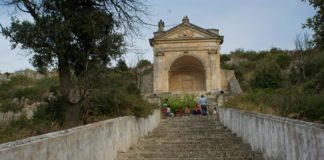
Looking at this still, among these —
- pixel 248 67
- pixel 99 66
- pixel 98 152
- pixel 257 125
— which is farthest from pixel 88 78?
→ pixel 248 67

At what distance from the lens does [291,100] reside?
9172 mm

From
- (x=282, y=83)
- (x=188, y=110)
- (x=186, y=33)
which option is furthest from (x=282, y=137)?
(x=282, y=83)

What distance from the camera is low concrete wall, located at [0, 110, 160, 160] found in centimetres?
391

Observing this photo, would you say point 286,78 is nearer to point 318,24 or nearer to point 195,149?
point 195,149

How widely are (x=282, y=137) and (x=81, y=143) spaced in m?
3.23

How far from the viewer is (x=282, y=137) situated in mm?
6293

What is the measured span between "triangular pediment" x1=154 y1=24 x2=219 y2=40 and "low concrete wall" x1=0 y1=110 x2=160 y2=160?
25235mm

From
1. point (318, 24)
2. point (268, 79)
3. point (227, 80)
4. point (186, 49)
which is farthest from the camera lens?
point (227, 80)

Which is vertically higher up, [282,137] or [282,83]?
[282,83]

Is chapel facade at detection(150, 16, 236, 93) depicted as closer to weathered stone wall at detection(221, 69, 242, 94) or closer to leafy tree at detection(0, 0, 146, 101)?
weathered stone wall at detection(221, 69, 242, 94)

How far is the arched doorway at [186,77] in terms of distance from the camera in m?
40.5

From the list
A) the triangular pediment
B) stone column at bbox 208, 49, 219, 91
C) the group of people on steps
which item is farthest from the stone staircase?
the triangular pediment

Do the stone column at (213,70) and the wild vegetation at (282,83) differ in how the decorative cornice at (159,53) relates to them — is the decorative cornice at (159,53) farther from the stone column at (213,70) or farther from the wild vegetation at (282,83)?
the wild vegetation at (282,83)

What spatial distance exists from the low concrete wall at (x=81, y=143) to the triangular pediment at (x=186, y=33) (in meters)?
25.2
